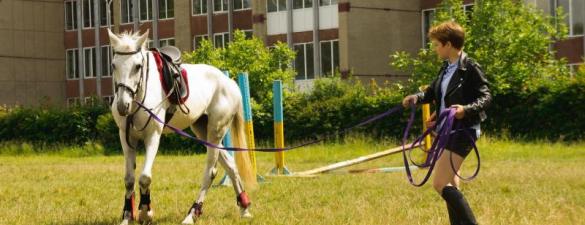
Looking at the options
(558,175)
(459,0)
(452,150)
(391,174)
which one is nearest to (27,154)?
(459,0)

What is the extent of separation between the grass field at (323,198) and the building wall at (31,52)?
4438 centimetres

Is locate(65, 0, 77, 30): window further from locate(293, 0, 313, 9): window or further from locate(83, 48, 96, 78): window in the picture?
locate(293, 0, 313, 9): window

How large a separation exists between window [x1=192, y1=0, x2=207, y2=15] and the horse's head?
49892 mm

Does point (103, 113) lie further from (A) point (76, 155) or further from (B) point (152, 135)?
(B) point (152, 135)

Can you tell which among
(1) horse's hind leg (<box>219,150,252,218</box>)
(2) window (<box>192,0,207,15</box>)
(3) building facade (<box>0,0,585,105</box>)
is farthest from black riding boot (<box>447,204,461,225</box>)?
(2) window (<box>192,0,207,15</box>)

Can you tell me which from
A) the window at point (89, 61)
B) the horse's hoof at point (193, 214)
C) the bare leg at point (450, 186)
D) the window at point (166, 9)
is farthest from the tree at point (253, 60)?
the bare leg at point (450, 186)

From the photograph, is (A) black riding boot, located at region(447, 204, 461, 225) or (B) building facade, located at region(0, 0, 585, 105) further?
(B) building facade, located at region(0, 0, 585, 105)

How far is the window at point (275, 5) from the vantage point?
181 ft

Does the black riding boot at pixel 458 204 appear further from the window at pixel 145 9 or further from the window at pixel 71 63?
the window at pixel 71 63

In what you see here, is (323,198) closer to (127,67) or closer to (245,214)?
(245,214)

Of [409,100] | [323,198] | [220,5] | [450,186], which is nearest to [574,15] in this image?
[220,5]

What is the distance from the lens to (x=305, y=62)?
178ft

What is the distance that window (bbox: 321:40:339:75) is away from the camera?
175 ft

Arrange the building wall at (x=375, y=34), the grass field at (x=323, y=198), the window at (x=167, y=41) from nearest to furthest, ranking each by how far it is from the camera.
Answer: the grass field at (x=323, y=198) → the building wall at (x=375, y=34) → the window at (x=167, y=41)
